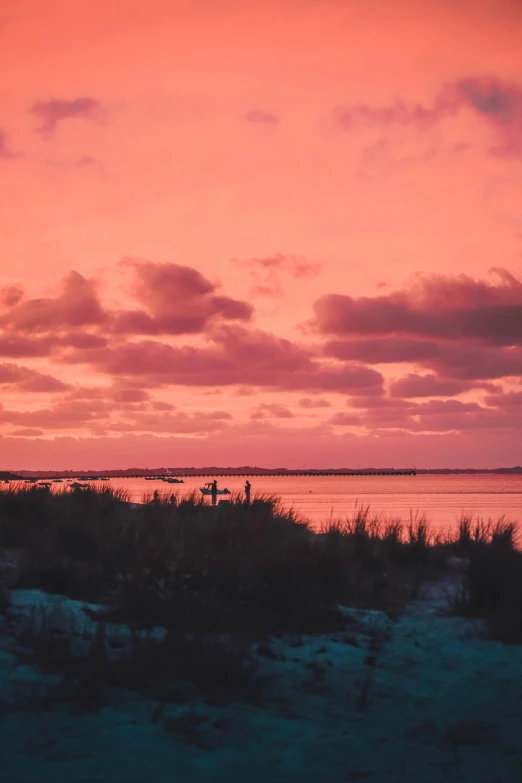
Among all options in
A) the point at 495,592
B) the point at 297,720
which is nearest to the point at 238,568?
the point at 495,592

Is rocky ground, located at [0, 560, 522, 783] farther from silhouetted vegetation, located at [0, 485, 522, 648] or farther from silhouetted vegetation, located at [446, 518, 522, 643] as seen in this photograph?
silhouetted vegetation, located at [0, 485, 522, 648]

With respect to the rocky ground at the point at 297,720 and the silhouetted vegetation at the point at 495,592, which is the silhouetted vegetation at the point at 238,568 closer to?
the silhouetted vegetation at the point at 495,592

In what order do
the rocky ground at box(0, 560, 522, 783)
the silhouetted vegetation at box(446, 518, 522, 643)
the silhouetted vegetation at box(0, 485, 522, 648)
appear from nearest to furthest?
the rocky ground at box(0, 560, 522, 783), the silhouetted vegetation at box(446, 518, 522, 643), the silhouetted vegetation at box(0, 485, 522, 648)

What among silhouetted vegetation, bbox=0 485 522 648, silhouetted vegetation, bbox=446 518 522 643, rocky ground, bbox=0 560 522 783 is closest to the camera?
rocky ground, bbox=0 560 522 783

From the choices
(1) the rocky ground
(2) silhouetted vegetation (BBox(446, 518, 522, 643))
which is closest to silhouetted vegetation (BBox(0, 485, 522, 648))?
(2) silhouetted vegetation (BBox(446, 518, 522, 643))

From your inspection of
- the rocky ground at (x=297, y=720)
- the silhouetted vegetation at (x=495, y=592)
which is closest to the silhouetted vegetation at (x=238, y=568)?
the silhouetted vegetation at (x=495, y=592)

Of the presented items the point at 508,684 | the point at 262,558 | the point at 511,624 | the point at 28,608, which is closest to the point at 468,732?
the point at 508,684

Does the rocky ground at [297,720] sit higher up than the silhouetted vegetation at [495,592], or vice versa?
the silhouetted vegetation at [495,592]

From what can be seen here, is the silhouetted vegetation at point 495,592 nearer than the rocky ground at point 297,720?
No

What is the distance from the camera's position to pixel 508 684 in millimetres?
7875

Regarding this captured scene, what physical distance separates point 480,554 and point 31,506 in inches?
394

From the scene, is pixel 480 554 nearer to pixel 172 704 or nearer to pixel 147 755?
pixel 172 704

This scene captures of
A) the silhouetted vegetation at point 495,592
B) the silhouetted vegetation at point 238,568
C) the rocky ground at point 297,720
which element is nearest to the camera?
the rocky ground at point 297,720

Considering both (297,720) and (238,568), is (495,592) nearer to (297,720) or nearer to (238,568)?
(238,568)
